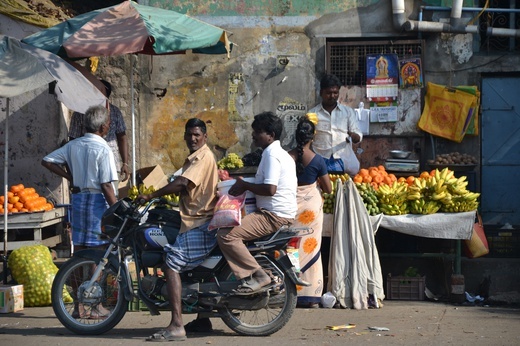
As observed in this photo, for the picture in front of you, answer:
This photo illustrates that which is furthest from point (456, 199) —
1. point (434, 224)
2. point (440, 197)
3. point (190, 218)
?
point (190, 218)

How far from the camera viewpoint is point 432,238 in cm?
1044

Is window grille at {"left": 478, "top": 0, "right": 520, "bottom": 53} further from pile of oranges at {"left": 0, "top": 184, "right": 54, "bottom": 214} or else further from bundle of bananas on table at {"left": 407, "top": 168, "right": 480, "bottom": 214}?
pile of oranges at {"left": 0, "top": 184, "right": 54, "bottom": 214}

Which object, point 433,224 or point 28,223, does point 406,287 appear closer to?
point 433,224

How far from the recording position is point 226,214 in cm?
718

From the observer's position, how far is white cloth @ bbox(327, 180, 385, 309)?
30.2 feet

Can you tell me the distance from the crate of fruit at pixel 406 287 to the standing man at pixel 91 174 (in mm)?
3470

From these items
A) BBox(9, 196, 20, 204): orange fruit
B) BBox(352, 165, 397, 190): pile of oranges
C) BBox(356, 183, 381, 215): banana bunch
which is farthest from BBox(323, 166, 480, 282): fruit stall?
BBox(9, 196, 20, 204): orange fruit

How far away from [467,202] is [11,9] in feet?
21.0

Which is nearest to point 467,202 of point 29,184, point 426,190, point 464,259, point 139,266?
point 426,190

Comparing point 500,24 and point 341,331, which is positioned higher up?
point 500,24

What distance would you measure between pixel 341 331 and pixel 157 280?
5.74 feet

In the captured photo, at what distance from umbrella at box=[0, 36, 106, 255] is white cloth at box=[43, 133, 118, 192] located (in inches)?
43.5

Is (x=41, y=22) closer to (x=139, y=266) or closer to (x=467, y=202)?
(x=139, y=266)

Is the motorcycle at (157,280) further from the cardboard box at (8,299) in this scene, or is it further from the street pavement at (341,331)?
the cardboard box at (8,299)
